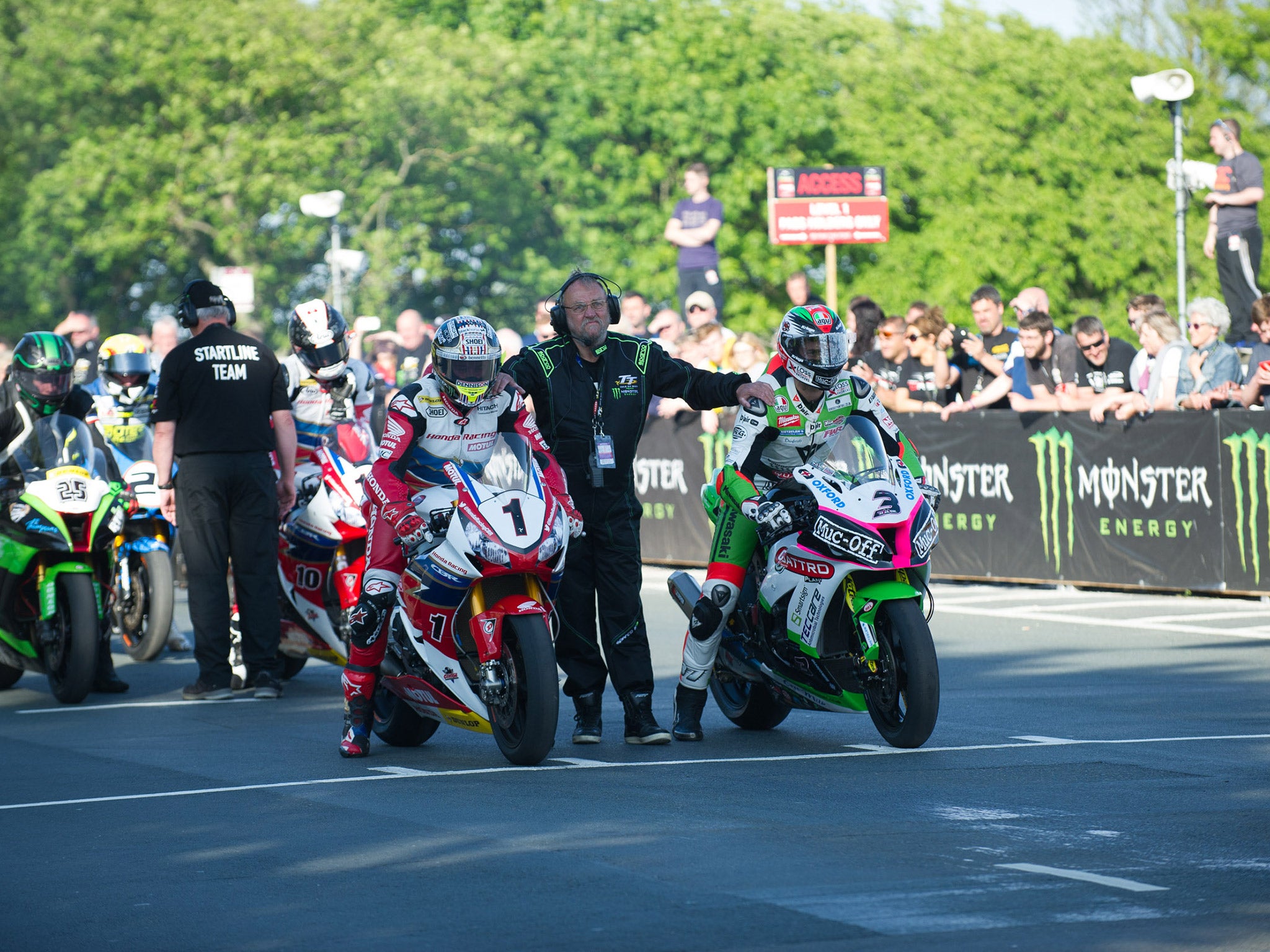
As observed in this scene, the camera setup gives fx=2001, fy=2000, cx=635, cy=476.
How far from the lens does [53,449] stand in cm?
1179

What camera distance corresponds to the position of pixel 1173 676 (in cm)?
1148

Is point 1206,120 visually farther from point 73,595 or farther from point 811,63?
point 73,595

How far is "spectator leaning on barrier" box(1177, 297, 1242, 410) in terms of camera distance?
1548cm

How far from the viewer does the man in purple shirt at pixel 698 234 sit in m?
23.7

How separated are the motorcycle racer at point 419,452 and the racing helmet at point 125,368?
5817mm

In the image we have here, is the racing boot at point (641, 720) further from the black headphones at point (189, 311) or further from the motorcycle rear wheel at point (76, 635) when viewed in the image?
the black headphones at point (189, 311)

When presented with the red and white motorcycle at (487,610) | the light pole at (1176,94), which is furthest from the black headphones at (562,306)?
the light pole at (1176,94)

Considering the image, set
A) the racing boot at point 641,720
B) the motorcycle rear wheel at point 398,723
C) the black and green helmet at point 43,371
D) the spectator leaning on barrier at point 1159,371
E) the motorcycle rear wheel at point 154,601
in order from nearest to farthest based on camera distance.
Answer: the racing boot at point 641,720 < the motorcycle rear wheel at point 398,723 < the black and green helmet at point 43,371 < the motorcycle rear wheel at point 154,601 < the spectator leaning on barrier at point 1159,371

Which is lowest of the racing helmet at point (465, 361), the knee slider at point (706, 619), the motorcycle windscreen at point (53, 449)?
the knee slider at point (706, 619)

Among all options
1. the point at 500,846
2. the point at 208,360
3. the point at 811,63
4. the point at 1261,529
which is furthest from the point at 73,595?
the point at 811,63

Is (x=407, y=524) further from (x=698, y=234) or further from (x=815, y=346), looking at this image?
(x=698, y=234)

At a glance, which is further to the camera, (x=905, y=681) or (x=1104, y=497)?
(x=1104, y=497)

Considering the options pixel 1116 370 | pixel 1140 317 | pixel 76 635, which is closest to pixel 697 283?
pixel 1116 370

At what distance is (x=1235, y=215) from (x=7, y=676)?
12.3 m
